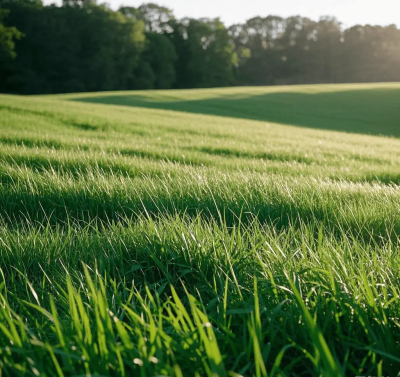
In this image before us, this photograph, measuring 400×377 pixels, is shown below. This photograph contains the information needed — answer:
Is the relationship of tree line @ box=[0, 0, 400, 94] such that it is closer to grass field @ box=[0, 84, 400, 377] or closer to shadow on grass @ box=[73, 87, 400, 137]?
shadow on grass @ box=[73, 87, 400, 137]

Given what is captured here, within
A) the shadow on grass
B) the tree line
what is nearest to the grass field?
the shadow on grass

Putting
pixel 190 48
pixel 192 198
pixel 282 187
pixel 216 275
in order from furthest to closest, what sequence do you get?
pixel 190 48
pixel 282 187
pixel 192 198
pixel 216 275

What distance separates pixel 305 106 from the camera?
27953 mm

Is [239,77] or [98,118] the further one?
[239,77]

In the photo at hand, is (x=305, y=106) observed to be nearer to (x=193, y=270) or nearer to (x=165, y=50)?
(x=193, y=270)

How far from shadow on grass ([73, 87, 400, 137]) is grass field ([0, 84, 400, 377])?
1730 cm

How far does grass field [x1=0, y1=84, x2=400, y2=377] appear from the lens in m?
0.86

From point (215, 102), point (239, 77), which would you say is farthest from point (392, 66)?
point (215, 102)

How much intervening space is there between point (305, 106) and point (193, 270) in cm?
2847

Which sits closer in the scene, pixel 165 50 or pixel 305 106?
pixel 305 106

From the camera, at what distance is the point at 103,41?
55.9 m

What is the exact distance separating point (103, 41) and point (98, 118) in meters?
51.0

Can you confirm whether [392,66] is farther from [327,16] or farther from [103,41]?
[103,41]

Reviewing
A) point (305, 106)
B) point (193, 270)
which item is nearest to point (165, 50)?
point (305, 106)
